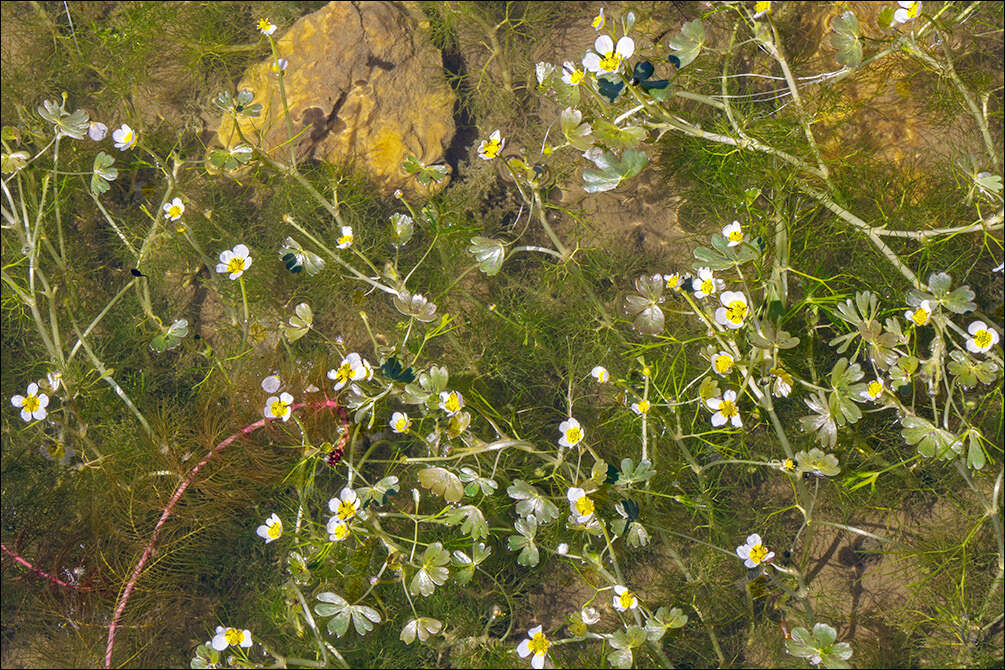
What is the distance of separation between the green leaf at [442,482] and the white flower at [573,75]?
137 cm

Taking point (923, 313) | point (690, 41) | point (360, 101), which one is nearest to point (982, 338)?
point (923, 313)

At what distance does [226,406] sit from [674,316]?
1946mm

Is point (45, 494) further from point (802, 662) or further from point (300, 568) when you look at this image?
point (802, 662)

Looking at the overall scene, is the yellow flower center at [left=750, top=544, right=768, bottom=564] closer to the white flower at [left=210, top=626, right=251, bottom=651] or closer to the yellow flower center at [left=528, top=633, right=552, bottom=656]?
the yellow flower center at [left=528, top=633, right=552, bottom=656]

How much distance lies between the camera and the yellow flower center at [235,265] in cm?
281

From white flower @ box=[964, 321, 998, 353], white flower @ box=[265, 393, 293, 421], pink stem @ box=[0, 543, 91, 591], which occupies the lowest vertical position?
pink stem @ box=[0, 543, 91, 591]

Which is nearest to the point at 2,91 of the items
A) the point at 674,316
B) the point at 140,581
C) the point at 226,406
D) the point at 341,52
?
the point at 341,52

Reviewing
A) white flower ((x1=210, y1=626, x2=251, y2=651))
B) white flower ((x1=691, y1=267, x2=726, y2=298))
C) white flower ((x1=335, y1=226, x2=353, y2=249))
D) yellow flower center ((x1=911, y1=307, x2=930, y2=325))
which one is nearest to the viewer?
yellow flower center ((x1=911, y1=307, x2=930, y2=325))

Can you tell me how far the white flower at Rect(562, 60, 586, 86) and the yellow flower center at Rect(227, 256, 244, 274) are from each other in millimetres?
1427

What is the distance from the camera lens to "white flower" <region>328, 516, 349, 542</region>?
2.37 m

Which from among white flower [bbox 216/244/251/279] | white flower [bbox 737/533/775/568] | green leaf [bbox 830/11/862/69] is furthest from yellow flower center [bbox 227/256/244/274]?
green leaf [bbox 830/11/862/69]

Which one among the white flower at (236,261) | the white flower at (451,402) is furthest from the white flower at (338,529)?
the white flower at (236,261)

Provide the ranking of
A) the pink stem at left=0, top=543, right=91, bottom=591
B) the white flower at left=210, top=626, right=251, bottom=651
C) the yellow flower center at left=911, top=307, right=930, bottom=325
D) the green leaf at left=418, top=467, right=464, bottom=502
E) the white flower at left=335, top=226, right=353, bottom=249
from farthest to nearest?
the pink stem at left=0, top=543, right=91, bottom=591 < the white flower at left=335, top=226, right=353, bottom=249 < the white flower at left=210, top=626, right=251, bottom=651 < the yellow flower center at left=911, top=307, right=930, bottom=325 < the green leaf at left=418, top=467, right=464, bottom=502

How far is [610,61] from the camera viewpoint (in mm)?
2336
